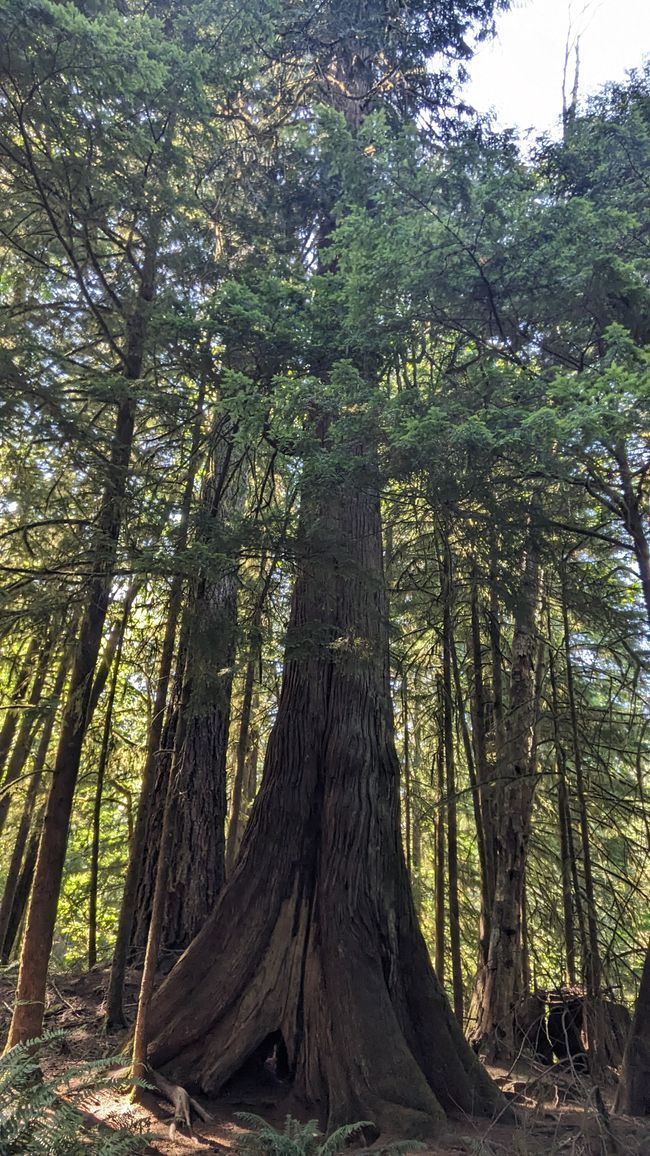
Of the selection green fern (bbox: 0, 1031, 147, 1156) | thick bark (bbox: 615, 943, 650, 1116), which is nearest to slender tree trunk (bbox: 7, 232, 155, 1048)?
green fern (bbox: 0, 1031, 147, 1156)

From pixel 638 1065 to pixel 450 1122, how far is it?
1.30 m

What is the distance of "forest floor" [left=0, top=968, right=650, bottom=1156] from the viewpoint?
337 centimetres

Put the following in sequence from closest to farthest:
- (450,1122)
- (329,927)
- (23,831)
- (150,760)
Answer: (450,1122), (329,927), (150,760), (23,831)

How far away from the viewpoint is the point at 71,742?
16.6ft

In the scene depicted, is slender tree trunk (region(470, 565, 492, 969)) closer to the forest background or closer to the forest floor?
the forest background

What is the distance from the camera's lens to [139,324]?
5.41 metres

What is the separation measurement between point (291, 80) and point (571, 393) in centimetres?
681

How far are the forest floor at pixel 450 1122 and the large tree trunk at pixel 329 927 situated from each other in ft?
0.70

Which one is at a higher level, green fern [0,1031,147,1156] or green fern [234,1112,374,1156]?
green fern [0,1031,147,1156]

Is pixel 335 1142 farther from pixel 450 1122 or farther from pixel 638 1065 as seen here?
pixel 638 1065

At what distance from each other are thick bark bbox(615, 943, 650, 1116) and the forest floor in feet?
0.68

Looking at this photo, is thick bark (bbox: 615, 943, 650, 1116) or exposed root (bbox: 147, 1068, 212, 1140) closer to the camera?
exposed root (bbox: 147, 1068, 212, 1140)

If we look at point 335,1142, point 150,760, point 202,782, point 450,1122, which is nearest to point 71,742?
point 150,760

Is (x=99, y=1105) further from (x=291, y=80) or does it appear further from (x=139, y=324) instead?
(x=291, y=80)
